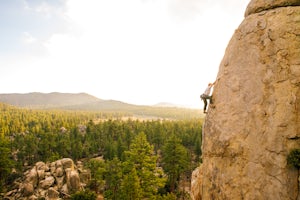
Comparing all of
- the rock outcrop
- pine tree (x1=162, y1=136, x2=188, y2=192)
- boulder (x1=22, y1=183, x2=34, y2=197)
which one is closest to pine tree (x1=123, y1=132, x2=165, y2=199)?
pine tree (x1=162, y1=136, x2=188, y2=192)

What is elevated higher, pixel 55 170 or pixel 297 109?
pixel 297 109

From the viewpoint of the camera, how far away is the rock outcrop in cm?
5225

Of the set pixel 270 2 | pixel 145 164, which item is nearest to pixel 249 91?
pixel 270 2

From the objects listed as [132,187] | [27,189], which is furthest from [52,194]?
[132,187]

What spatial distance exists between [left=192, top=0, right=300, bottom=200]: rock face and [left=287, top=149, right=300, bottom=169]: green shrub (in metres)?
0.19

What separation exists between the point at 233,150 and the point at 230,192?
213 centimetres

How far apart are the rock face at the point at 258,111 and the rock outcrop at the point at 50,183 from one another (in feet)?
162

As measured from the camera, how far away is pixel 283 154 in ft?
32.3

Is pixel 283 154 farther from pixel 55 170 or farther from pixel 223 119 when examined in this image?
pixel 55 170

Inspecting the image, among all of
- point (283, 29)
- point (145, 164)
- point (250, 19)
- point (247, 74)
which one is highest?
point (250, 19)

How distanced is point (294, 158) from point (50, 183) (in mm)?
58809

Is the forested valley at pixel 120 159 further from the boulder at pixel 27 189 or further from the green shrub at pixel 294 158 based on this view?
the green shrub at pixel 294 158

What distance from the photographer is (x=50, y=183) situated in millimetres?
55344

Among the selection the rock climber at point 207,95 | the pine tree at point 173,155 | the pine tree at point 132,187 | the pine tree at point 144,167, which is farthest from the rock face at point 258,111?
the pine tree at point 173,155
